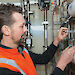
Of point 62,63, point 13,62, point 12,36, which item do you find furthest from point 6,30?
point 62,63

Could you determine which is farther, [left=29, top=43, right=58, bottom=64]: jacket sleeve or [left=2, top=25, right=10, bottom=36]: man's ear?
[left=29, top=43, right=58, bottom=64]: jacket sleeve

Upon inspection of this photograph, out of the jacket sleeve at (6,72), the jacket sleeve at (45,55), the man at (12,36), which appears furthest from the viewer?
the jacket sleeve at (45,55)

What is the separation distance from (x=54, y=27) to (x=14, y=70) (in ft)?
3.18

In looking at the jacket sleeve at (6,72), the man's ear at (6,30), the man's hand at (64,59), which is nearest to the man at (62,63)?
the man's hand at (64,59)

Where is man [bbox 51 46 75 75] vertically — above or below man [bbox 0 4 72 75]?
below

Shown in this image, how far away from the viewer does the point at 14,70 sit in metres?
0.77

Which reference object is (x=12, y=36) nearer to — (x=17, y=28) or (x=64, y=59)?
(x=17, y=28)

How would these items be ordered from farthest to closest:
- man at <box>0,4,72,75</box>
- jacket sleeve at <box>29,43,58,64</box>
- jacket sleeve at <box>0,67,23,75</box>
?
jacket sleeve at <box>29,43,58,64</box> → man at <box>0,4,72,75</box> → jacket sleeve at <box>0,67,23,75</box>

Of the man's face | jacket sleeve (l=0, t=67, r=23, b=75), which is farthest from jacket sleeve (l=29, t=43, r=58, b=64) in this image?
jacket sleeve (l=0, t=67, r=23, b=75)

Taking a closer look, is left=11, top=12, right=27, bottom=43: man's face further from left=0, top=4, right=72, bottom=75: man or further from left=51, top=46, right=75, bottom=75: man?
left=51, top=46, right=75, bottom=75: man

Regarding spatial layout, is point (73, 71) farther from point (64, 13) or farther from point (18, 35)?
point (18, 35)

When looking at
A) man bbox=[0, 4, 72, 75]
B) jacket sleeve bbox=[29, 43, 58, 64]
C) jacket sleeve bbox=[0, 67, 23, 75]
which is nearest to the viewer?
jacket sleeve bbox=[0, 67, 23, 75]

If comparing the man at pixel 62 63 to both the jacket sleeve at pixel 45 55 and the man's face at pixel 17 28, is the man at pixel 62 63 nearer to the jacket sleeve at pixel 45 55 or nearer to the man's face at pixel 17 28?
the jacket sleeve at pixel 45 55

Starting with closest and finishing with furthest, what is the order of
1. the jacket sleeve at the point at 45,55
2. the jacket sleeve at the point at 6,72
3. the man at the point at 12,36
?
the jacket sleeve at the point at 6,72
the man at the point at 12,36
the jacket sleeve at the point at 45,55
